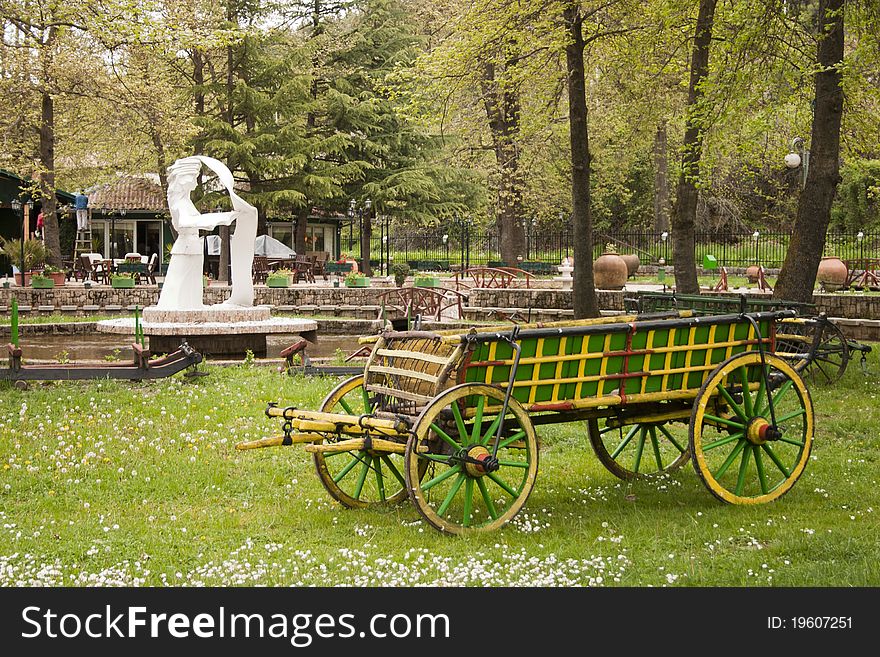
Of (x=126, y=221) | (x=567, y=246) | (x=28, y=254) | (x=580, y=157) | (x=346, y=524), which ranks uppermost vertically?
(x=126, y=221)

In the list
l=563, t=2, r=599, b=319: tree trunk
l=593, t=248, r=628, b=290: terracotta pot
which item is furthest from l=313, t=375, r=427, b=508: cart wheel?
l=593, t=248, r=628, b=290: terracotta pot

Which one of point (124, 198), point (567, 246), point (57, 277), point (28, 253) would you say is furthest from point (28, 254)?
point (567, 246)

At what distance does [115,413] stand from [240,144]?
25.7 meters

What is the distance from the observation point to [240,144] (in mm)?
34500

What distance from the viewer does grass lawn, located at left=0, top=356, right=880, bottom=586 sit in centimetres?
523

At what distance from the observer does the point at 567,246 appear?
152ft

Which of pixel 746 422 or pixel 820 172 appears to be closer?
pixel 746 422

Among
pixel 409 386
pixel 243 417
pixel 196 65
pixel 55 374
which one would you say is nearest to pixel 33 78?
pixel 196 65

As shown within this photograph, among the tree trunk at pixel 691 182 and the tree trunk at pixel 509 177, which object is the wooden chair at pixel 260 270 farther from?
the tree trunk at pixel 691 182

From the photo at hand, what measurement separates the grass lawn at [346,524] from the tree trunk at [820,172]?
446 centimetres

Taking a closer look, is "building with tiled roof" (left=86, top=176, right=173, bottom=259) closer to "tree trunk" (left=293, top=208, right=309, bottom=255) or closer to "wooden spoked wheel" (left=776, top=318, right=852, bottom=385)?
"tree trunk" (left=293, top=208, right=309, bottom=255)

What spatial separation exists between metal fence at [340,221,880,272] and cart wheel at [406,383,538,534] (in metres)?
29.1

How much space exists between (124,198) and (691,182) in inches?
1280

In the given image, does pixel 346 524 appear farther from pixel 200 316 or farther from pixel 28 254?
pixel 28 254
